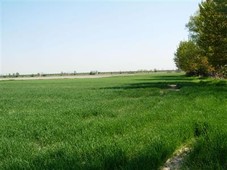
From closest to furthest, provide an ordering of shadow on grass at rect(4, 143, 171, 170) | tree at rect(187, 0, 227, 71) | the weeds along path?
1. shadow on grass at rect(4, 143, 171, 170)
2. the weeds along path
3. tree at rect(187, 0, 227, 71)

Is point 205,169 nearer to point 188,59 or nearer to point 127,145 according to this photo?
point 127,145

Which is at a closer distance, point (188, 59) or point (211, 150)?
point (211, 150)

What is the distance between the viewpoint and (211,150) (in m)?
8.98

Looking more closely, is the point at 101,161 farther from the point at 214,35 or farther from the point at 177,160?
the point at 214,35

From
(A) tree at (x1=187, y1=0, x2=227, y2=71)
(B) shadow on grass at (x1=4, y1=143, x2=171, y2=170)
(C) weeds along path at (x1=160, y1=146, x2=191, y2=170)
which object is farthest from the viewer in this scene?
(A) tree at (x1=187, y1=0, x2=227, y2=71)

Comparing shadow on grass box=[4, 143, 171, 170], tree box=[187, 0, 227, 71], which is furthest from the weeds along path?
tree box=[187, 0, 227, 71]

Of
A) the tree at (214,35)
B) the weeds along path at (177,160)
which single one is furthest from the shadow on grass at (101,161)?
the tree at (214,35)

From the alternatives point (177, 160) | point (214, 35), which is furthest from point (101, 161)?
point (214, 35)

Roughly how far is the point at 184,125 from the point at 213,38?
31.8m

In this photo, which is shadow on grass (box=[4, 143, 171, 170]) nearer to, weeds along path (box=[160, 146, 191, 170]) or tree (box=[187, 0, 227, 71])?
weeds along path (box=[160, 146, 191, 170])

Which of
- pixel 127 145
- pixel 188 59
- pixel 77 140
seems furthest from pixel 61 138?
pixel 188 59

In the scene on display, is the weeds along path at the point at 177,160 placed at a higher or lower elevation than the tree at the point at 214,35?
lower

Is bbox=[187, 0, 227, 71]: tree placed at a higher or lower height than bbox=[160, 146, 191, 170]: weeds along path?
higher

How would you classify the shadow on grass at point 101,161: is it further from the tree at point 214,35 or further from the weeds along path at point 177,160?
the tree at point 214,35
